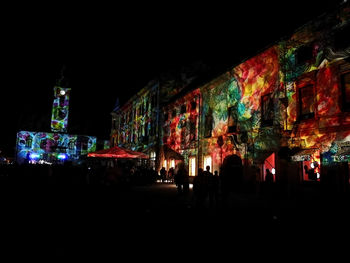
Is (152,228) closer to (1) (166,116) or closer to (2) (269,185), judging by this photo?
(2) (269,185)

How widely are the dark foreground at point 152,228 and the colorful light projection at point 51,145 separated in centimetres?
5802

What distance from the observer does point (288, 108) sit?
1479cm

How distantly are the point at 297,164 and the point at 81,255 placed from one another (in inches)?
475

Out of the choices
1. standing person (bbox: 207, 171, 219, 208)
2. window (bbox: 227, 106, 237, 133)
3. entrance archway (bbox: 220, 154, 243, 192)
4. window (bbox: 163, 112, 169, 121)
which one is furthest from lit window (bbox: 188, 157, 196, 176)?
standing person (bbox: 207, 171, 219, 208)

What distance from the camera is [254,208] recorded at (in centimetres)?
1034

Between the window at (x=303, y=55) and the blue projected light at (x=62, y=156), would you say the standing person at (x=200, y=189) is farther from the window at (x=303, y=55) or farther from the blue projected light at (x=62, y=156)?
the blue projected light at (x=62, y=156)

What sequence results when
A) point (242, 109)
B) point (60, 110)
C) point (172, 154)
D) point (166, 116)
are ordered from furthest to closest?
point (60, 110) → point (166, 116) → point (172, 154) → point (242, 109)

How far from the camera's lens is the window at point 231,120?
19052mm

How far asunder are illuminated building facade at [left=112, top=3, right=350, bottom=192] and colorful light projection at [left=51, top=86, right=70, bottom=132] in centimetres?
5674

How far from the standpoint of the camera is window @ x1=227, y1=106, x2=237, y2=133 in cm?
1905

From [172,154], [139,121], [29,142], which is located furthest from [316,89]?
[29,142]

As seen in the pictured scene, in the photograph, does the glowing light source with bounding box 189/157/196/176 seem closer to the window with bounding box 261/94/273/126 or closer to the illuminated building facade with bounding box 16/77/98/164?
the window with bounding box 261/94/273/126

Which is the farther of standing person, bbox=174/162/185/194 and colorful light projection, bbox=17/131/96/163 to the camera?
colorful light projection, bbox=17/131/96/163

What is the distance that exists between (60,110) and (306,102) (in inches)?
2663
